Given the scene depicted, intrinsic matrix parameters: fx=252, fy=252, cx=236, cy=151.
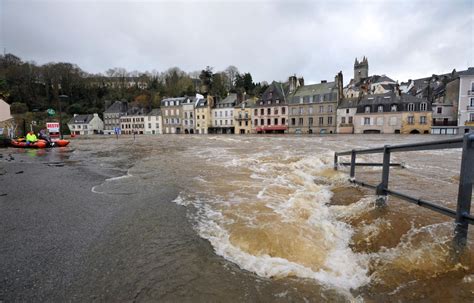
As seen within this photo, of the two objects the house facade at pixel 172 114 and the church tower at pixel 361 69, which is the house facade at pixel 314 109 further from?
the church tower at pixel 361 69

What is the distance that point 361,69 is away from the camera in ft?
314

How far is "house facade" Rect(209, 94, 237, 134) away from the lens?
206 ft

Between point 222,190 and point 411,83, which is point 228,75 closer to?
point 411,83

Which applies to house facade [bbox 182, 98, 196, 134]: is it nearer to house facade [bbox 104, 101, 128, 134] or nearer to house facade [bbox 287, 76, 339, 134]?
house facade [bbox 104, 101, 128, 134]

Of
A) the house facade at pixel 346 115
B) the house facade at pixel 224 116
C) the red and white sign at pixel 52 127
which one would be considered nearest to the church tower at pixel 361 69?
the house facade at pixel 346 115

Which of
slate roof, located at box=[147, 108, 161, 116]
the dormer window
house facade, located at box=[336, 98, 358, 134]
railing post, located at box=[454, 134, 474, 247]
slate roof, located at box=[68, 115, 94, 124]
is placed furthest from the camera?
slate roof, located at box=[68, 115, 94, 124]

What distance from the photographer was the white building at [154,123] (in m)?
73.3

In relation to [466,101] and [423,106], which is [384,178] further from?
[466,101]

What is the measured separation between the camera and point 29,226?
4.20 meters

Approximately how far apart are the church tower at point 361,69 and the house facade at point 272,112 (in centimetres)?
5333

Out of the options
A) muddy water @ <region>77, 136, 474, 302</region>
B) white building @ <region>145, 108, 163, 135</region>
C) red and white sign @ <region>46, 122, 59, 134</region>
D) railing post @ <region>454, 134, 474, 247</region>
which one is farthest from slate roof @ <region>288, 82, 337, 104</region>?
railing post @ <region>454, 134, 474, 247</region>

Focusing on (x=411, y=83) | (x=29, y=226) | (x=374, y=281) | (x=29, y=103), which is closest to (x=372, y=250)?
(x=374, y=281)

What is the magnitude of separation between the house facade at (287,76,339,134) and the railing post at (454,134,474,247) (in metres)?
50.1

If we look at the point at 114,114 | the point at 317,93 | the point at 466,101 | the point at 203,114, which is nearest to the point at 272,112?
the point at 317,93
